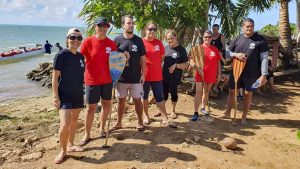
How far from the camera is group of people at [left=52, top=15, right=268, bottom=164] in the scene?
17.8 ft

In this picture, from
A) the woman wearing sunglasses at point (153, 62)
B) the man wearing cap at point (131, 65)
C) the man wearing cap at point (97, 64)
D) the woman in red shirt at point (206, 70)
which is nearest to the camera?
the man wearing cap at point (97, 64)

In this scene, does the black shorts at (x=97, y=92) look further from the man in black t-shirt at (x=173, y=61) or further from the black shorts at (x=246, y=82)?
the black shorts at (x=246, y=82)

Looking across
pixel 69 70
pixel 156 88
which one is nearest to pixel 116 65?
pixel 69 70

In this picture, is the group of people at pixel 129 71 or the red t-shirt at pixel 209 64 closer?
the group of people at pixel 129 71

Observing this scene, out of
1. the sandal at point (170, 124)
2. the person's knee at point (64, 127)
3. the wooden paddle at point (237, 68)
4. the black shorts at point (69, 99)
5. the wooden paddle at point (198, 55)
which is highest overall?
the wooden paddle at point (198, 55)

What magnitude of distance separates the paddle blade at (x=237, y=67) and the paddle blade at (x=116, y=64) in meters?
2.69

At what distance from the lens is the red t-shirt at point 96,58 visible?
5.92 m

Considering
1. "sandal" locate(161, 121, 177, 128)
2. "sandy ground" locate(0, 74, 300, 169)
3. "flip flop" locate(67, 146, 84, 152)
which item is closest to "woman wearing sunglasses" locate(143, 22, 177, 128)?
"sandal" locate(161, 121, 177, 128)

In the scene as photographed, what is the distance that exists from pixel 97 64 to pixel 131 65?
0.76m

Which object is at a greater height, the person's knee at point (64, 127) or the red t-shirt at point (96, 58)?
the red t-shirt at point (96, 58)

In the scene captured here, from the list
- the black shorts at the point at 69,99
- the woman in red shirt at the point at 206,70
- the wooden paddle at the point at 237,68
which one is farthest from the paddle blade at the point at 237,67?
the black shorts at the point at 69,99

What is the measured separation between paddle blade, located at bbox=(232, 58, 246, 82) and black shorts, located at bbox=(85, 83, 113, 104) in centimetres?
290

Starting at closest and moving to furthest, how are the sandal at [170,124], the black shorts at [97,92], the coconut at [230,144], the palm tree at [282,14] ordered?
the black shorts at [97,92] → the coconut at [230,144] → the sandal at [170,124] → the palm tree at [282,14]

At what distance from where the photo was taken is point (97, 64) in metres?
5.97
